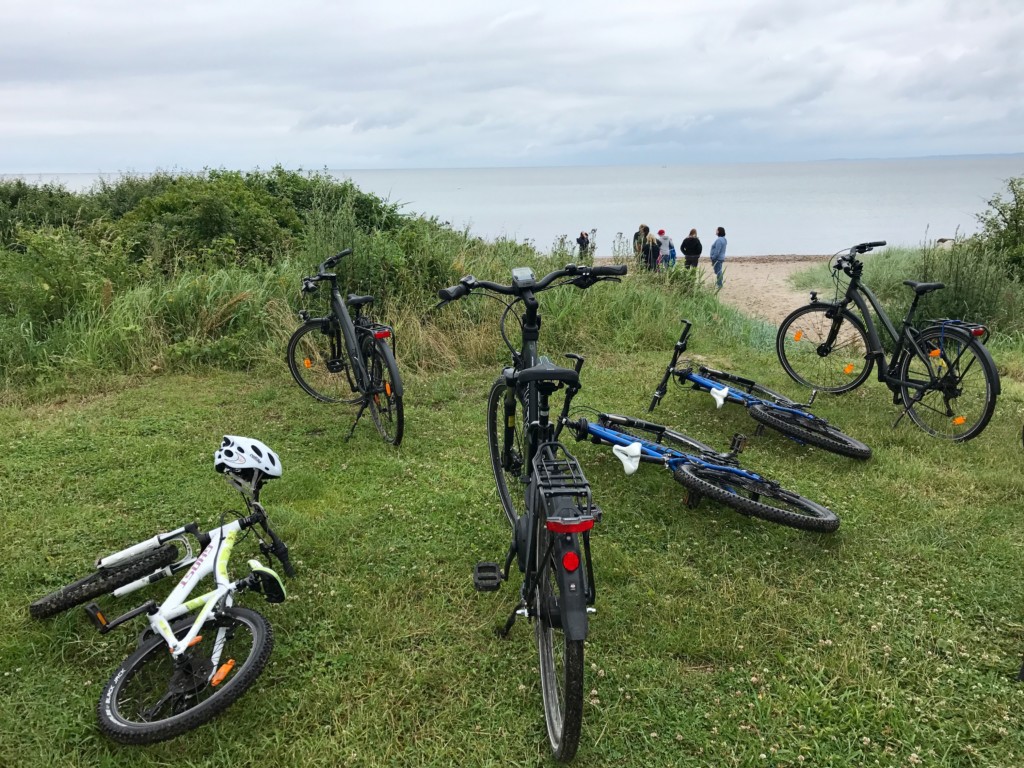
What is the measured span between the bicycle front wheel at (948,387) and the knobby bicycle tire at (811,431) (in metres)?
0.82

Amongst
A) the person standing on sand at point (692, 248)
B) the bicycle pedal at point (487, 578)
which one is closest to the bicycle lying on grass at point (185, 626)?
the bicycle pedal at point (487, 578)

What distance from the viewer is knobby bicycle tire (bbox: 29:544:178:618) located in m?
2.83

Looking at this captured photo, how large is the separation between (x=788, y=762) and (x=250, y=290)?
6740 mm

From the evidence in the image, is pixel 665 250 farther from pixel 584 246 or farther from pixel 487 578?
pixel 487 578

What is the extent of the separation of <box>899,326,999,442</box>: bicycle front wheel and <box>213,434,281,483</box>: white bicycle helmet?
4670mm

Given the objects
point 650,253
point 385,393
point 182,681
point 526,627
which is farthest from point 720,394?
point 650,253

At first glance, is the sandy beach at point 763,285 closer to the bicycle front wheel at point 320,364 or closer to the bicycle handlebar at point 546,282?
the bicycle front wheel at point 320,364

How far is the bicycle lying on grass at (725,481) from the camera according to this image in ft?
11.4

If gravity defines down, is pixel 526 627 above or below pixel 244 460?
below

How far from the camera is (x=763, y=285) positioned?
19.8 m

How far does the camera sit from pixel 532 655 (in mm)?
2760

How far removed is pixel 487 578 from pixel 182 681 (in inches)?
47.5

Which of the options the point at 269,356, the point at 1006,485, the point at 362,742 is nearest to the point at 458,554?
the point at 362,742

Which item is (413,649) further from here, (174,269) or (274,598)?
(174,269)
